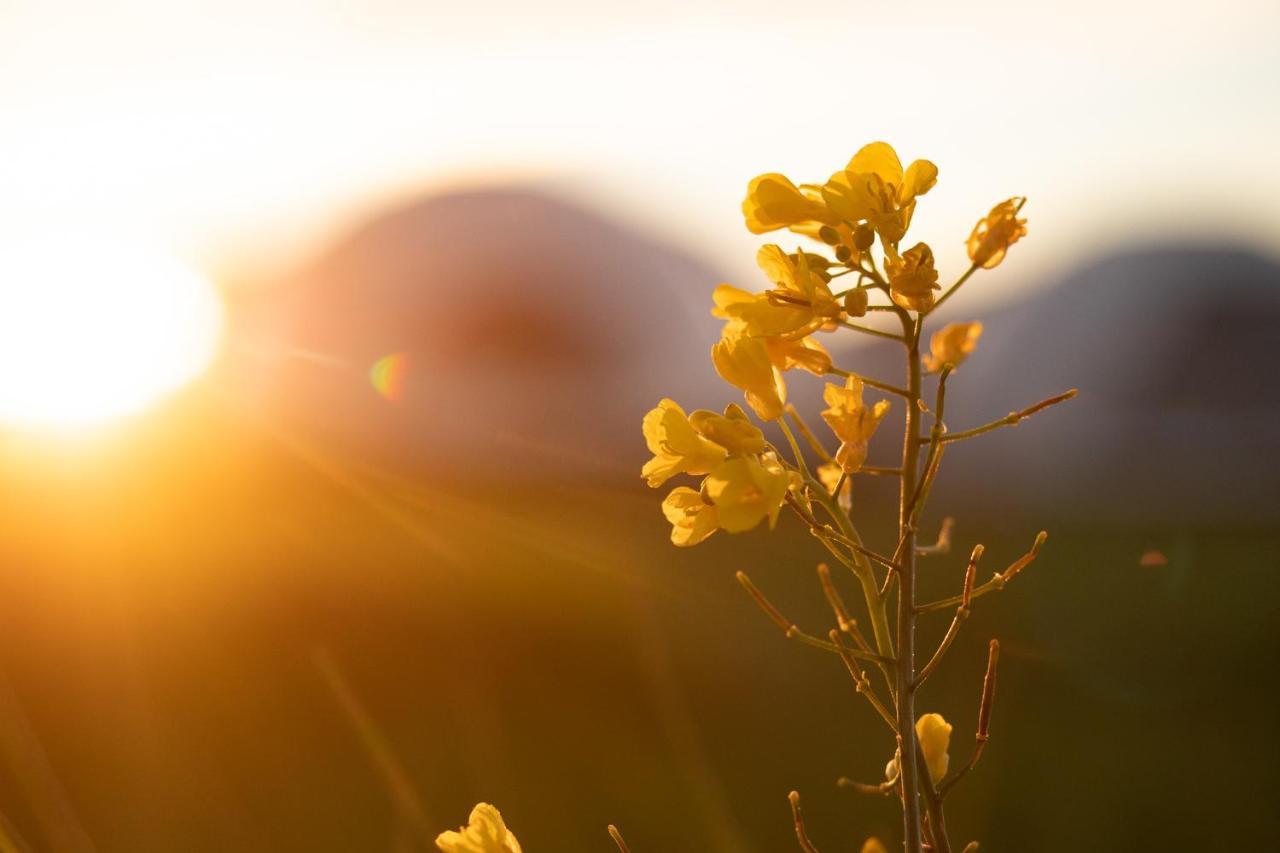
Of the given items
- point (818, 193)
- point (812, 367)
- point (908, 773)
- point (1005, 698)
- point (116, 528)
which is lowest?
point (1005, 698)

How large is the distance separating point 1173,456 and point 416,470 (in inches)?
240

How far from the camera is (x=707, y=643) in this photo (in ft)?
15.3

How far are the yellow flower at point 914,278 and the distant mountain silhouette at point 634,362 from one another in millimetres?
5587

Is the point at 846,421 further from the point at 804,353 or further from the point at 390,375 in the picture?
the point at 390,375

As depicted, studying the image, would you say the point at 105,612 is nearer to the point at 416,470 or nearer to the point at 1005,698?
the point at 416,470

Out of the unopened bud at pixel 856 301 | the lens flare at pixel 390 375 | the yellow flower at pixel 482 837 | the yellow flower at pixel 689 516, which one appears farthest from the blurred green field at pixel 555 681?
the lens flare at pixel 390 375

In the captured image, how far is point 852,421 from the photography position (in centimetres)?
97

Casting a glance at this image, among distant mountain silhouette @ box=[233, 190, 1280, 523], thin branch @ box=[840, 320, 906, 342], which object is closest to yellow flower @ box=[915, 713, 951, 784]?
thin branch @ box=[840, 320, 906, 342]

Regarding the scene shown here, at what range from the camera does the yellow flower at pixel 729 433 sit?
918 mm

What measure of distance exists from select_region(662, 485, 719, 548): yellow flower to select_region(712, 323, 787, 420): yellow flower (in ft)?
0.36

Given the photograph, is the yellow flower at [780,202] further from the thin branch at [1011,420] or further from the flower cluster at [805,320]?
the thin branch at [1011,420]

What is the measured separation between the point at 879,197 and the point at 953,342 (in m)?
0.15

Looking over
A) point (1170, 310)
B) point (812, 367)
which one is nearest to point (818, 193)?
point (812, 367)

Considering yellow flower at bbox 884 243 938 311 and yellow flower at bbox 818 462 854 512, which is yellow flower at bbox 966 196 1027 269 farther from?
yellow flower at bbox 818 462 854 512
